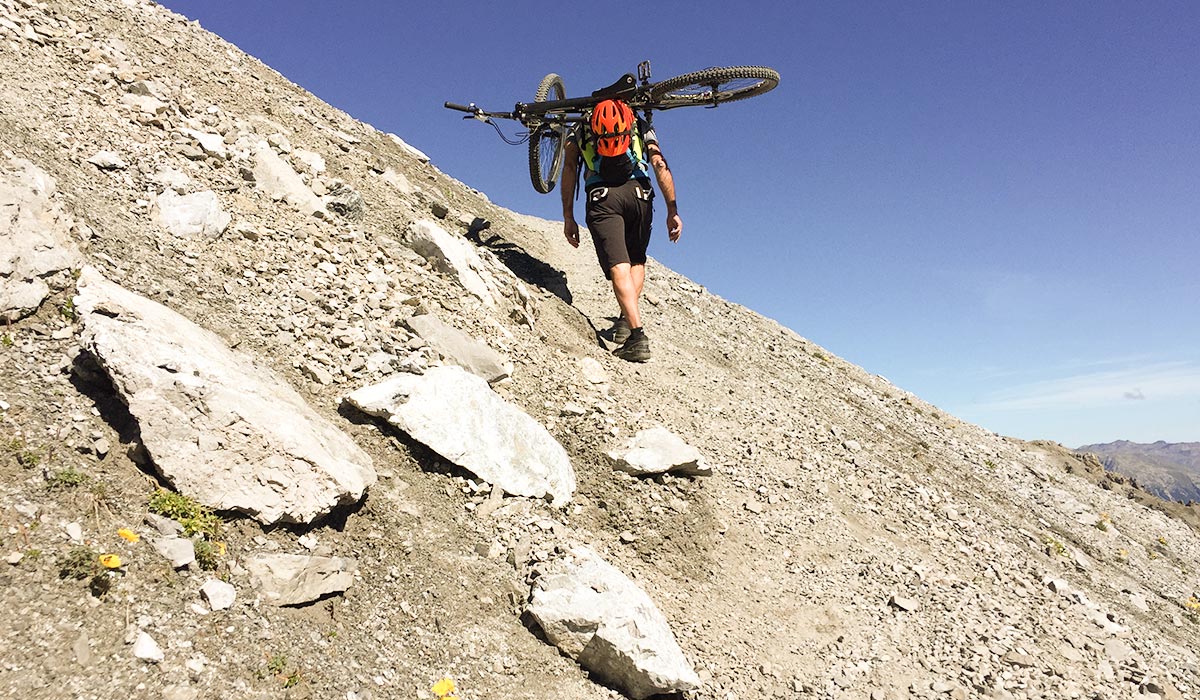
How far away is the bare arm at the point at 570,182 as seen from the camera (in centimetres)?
1043

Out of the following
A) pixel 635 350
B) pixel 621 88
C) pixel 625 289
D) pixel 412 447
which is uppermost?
pixel 621 88

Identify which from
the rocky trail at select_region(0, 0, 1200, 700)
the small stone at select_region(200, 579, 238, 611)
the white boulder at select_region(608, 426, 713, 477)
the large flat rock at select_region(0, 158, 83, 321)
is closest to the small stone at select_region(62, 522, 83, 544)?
the rocky trail at select_region(0, 0, 1200, 700)

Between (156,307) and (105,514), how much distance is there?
6.86 ft

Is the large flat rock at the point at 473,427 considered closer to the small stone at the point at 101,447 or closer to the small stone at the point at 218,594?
the small stone at the point at 101,447

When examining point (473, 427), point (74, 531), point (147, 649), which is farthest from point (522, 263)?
point (147, 649)

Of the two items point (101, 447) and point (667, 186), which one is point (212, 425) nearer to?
point (101, 447)

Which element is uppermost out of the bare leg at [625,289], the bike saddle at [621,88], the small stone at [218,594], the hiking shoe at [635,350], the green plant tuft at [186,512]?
the bike saddle at [621,88]

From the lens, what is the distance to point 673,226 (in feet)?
33.2

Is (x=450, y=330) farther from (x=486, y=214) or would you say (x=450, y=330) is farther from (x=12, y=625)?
(x=486, y=214)

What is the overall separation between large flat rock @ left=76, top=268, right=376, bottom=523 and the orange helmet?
21.5 feet

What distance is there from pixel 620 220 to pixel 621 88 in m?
2.68

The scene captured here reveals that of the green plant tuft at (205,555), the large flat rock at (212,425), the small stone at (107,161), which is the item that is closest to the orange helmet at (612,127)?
the small stone at (107,161)

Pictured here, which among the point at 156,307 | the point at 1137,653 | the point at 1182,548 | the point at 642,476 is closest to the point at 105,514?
the point at 156,307

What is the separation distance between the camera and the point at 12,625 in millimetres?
3049
